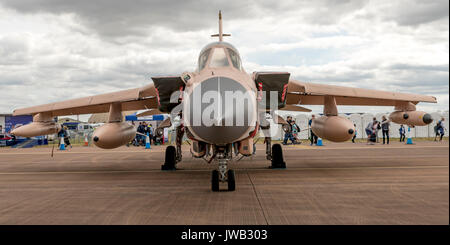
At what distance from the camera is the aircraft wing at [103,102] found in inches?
409

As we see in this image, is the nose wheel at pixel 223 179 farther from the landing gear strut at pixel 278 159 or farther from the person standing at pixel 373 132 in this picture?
the person standing at pixel 373 132

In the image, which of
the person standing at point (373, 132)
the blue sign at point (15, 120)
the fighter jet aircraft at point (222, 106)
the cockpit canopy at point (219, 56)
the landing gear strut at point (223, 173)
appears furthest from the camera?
the blue sign at point (15, 120)

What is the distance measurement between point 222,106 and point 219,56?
7.45 feet

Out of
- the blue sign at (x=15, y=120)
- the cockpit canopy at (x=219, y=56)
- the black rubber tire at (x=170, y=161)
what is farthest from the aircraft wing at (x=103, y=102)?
the blue sign at (x=15, y=120)

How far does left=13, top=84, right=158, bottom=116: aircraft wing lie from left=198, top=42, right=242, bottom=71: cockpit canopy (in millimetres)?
3201

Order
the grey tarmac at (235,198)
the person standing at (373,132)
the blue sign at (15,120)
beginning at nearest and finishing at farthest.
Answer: the grey tarmac at (235,198) < the person standing at (373,132) < the blue sign at (15,120)

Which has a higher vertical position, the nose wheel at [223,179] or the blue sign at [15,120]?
the blue sign at [15,120]

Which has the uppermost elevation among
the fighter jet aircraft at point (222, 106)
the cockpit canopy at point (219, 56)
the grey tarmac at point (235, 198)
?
the cockpit canopy at point (219, 56)

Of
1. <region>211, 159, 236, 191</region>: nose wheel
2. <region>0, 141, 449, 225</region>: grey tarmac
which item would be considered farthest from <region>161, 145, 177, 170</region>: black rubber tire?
<region>211, 159, 236, 191</region>: nose wheel

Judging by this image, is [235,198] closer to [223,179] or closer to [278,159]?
[223,179]

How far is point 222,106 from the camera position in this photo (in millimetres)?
5297

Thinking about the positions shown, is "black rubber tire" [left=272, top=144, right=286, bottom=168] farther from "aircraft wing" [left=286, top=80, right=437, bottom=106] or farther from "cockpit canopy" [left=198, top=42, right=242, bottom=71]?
"cockpit canopy" [left=198, top=42, right=242, bottom=71]
